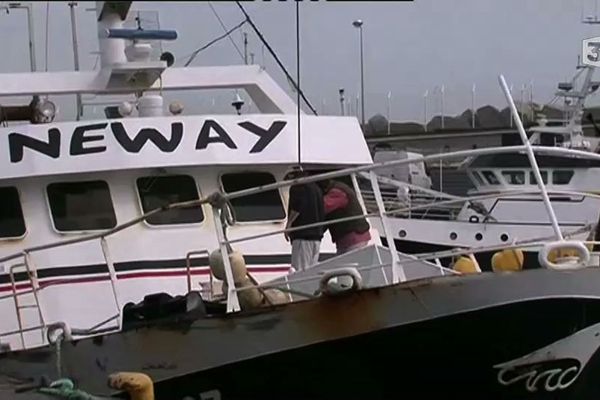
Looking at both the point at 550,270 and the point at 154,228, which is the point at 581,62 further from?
the point at 550,270

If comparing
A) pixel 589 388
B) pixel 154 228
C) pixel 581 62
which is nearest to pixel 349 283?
pixel 589 388

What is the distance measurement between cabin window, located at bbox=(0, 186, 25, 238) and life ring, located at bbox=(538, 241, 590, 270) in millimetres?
4405

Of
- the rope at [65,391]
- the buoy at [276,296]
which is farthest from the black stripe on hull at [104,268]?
the rope at [65,391]

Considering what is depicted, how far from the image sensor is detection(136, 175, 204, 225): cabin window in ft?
27.5

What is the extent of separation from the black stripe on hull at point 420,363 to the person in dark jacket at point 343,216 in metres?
1.59

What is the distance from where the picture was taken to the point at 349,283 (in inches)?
233

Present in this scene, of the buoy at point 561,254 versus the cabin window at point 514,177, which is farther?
the cabin window at point 514,177

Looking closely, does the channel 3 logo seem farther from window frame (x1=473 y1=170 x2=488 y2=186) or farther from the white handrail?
the white handrail

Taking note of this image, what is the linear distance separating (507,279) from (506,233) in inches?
541

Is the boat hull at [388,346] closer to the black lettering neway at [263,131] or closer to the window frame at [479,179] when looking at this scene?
the black lettering neway at [263,131]

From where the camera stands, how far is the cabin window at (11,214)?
322 inches

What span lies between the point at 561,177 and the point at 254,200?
575 inches

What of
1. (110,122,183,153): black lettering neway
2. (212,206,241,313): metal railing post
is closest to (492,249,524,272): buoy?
(212,206,241,313): metal railing post

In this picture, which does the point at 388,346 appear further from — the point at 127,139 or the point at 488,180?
the point at 488,180
